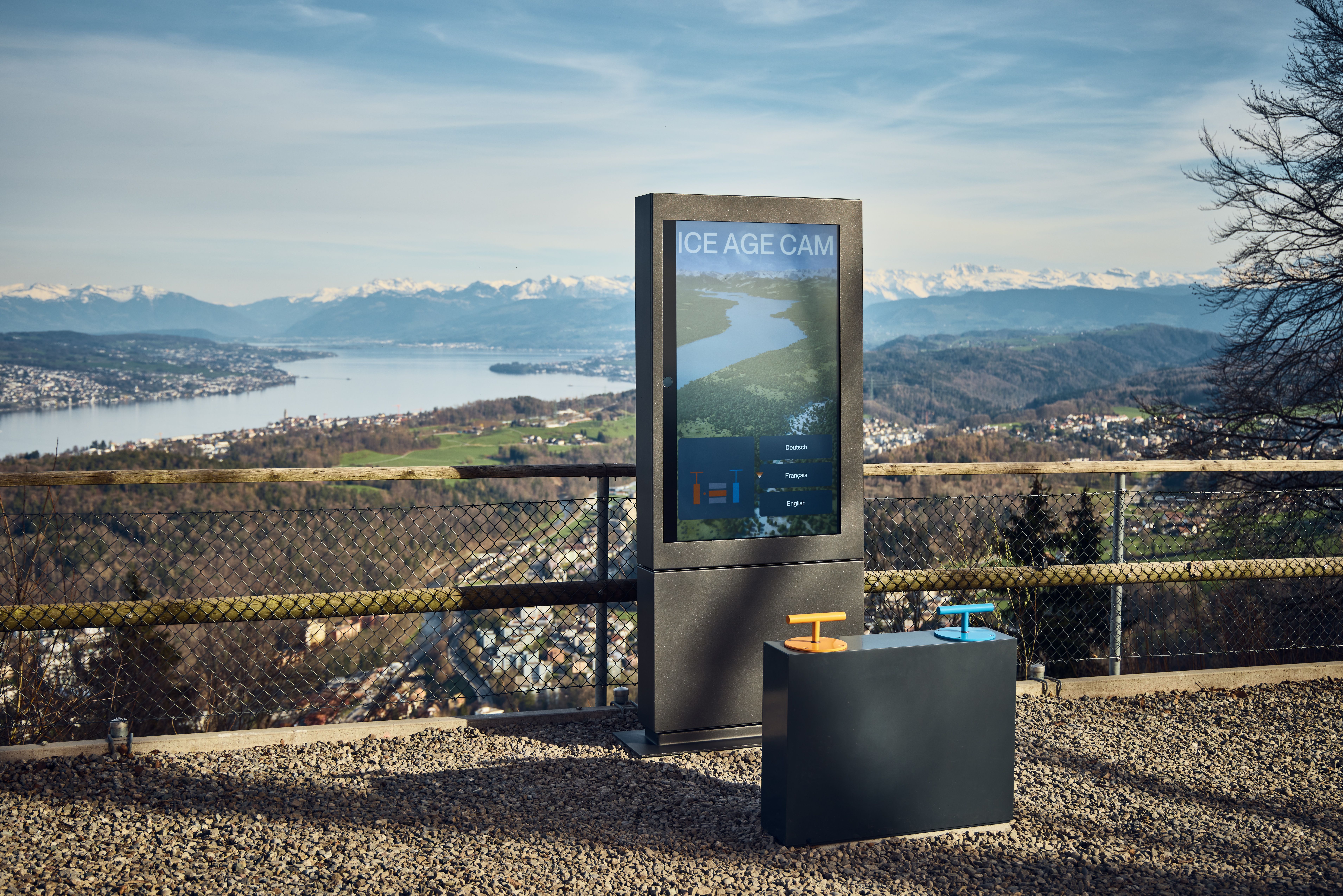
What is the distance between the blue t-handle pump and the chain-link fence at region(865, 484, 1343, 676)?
1.65 m

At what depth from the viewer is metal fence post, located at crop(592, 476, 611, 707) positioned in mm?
4648

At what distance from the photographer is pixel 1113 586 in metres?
5.42

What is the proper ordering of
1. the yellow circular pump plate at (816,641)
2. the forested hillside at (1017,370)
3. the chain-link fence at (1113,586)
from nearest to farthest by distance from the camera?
1. the yellow circular pump plate at (816,641)
2. the chain-link fence at (1113,586)
3. the forested hillside at (1017,370)

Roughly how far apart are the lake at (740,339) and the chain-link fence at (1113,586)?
175 centimetres

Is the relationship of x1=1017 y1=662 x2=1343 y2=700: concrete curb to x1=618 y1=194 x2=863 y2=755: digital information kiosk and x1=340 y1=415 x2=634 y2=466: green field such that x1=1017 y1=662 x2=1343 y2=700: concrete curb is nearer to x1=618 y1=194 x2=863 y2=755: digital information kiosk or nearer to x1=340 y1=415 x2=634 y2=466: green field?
x1=618 y1=194 x2=863 y2=755: digital information kiosk

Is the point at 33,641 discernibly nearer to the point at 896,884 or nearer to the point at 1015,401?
the point at 896,884

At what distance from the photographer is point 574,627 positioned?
5.09m

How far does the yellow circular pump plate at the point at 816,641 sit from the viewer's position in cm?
304

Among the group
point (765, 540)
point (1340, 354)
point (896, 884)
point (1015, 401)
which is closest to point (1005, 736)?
point (896, 884)

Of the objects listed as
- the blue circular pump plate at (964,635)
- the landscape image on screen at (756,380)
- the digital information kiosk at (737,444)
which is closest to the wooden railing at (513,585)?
the digital information kiosk at (737,444)

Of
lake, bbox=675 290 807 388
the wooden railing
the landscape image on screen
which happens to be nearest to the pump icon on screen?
the landscape image on screen

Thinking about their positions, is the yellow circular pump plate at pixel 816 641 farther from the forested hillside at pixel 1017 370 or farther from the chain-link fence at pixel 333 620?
the forested hillside at pixel 1017 370

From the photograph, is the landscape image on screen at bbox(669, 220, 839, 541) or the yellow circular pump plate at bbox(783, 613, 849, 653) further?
the landscape image on screen at bbox(669, 220, 839, 541)

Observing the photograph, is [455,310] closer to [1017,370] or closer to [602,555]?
[1017,370]
